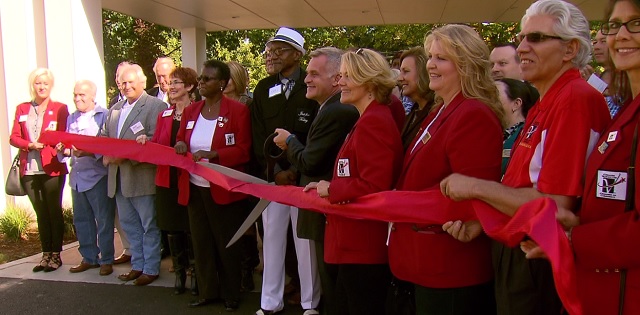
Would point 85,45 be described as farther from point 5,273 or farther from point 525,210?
point 525,210

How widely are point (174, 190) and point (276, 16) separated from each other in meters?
8.08

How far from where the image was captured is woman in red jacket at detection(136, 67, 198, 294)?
512 cm

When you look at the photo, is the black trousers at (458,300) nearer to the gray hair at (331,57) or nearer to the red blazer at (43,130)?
the gray hair at (331,57)

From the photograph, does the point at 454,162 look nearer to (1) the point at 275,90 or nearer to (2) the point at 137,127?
(1) the point at 275,90

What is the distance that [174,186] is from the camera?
16.9 feet

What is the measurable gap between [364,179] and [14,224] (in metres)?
6.57

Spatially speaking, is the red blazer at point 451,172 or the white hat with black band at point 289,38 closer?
the red blazer at point 451,172

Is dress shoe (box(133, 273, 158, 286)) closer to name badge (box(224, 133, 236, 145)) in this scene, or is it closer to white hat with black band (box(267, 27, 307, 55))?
name badge (box(224, 133, 236, 145))

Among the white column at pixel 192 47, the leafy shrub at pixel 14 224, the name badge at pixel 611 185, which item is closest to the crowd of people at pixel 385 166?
the name badge at pixel 611 185

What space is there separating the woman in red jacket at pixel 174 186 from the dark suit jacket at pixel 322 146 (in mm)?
1775

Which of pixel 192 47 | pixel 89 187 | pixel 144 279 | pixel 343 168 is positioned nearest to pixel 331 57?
pixel 343 168

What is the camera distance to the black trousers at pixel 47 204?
593cm

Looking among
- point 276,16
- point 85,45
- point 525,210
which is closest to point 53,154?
point 85,45

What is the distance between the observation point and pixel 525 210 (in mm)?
2008
